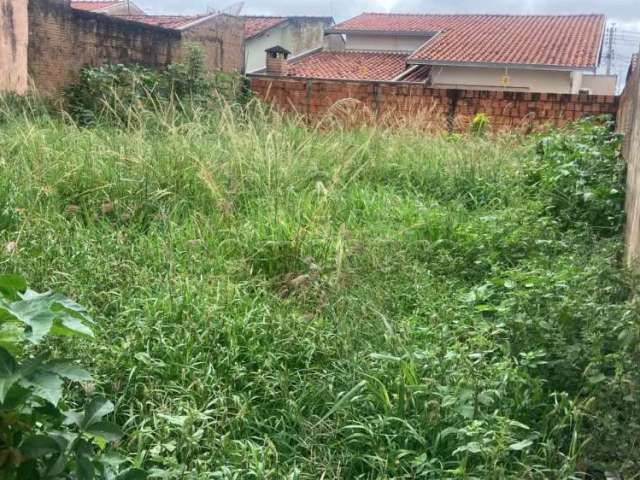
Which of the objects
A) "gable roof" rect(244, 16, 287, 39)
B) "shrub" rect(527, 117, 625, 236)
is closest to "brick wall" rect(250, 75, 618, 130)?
"shrub" rect(527, 117, 625, 236)

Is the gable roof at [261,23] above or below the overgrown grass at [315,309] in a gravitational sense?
above

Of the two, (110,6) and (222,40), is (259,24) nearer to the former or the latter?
(110,6)

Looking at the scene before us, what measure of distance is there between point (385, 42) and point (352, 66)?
13.1ft

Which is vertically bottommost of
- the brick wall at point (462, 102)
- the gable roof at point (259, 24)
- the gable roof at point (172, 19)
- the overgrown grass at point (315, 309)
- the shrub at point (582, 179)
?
the overgrown grass at point (315, 309)

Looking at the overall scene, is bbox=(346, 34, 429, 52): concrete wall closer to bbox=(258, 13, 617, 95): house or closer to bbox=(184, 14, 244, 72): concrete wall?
bbox=(258, 13, 617, 95): house

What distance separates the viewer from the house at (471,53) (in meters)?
18.4

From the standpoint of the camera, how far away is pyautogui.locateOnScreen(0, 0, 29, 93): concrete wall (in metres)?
9.05

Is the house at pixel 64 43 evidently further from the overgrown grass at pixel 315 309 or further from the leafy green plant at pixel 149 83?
the overgrown grass at pixel 315 309

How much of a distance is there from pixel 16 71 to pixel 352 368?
29.4ft

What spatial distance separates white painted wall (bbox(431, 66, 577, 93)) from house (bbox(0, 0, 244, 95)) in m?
8.32

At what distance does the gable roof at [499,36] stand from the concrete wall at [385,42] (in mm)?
339

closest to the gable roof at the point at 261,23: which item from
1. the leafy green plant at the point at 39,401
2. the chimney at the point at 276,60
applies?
the chimney at the point at 276,60

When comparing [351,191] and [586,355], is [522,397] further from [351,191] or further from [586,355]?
[351,191]

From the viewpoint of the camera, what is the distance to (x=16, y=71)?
948cm
